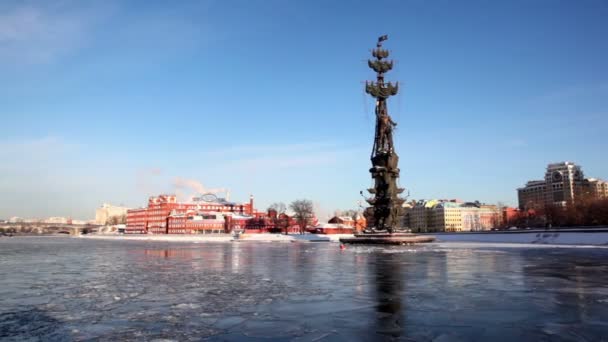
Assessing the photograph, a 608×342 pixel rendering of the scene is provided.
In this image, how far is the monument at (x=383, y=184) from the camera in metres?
64.2

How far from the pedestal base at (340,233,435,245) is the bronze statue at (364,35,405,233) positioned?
73.5 inches

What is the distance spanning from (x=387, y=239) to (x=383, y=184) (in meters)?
9.32

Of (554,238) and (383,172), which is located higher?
(383,172)

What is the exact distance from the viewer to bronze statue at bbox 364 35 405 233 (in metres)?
64.9

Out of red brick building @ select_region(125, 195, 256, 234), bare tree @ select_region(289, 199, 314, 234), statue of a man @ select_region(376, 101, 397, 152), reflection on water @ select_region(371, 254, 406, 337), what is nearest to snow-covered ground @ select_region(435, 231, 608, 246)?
statue of a man @ select_region(376, 101, 397, 152)

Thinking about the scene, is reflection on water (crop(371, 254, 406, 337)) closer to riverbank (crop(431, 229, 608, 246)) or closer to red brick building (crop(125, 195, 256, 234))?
riverbank (crop(431, 229, 608, 246))

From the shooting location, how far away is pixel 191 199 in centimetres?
19725

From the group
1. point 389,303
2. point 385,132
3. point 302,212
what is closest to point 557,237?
point 385,132

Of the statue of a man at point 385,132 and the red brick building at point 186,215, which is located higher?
the statue of a man at point 385,132

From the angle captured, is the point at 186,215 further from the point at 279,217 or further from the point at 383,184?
the point at 383,184

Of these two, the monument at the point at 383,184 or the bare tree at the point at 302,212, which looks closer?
the monument at the point at 383,184

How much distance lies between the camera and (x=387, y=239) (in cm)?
5912

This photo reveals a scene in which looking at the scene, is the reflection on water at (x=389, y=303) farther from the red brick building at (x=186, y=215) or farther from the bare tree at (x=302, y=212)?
the red brick building at (x=186, y=215)

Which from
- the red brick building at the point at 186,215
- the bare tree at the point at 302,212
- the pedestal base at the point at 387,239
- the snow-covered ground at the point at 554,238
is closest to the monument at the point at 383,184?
the pedestal base at the point at 387,239
